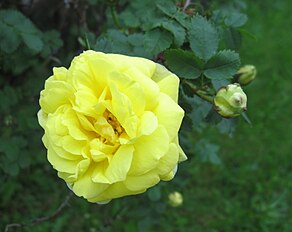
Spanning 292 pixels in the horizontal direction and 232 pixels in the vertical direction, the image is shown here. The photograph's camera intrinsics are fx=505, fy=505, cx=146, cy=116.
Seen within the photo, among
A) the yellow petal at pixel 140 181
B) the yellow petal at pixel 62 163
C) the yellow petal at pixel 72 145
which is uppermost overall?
the yellow petal at pixel 72 145

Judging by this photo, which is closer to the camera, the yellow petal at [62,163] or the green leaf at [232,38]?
the yellow petal at [62,163]

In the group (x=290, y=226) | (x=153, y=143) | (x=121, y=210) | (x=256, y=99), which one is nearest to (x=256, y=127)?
(x=256, y=99)

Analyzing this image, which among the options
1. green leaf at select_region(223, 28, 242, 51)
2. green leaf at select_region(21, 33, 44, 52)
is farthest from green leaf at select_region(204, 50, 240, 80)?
green leaf at select_region(21, 33, 44, 52)

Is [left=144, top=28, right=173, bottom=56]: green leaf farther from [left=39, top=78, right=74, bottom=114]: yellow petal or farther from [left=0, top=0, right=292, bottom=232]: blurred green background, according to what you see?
[left=0, top=0, right=292, bottom=232]: blurred green background

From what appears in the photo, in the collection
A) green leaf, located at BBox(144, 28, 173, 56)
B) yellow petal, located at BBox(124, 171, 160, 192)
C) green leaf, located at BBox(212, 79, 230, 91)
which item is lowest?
green leaf, located at BBox(212, 79, 230, 91)

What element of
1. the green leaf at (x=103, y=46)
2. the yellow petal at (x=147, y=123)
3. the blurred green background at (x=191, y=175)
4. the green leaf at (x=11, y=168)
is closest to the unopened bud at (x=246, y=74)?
the green leaf at (x=103, y=46)

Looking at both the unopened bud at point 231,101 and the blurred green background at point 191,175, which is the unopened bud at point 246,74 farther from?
the blurred green background at point 191,175
